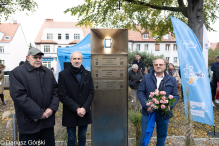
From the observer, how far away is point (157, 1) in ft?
27.1

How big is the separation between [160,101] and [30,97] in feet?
6.52

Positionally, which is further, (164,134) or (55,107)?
(164,134)

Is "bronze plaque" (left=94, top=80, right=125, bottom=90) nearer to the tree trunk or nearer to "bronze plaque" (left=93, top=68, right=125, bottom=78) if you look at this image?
"bronze plaque" (left=93, top=68, right=125, bottom=78)

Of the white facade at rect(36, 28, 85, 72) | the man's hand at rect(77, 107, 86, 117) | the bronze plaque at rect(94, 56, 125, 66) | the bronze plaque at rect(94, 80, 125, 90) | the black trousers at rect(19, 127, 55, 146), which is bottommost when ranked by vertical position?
the black trousers at rect(19, 127, 55, 146)

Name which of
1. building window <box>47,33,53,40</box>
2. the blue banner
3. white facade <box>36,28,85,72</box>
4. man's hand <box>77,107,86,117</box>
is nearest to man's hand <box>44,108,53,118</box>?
man's hand <box>77,107,86,117</box>

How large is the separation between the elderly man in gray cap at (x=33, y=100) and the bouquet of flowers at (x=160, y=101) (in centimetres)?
154

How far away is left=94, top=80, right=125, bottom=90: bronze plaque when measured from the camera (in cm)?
375

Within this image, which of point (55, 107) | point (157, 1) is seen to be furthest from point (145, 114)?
point (157, 1)

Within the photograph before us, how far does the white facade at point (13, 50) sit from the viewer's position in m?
35.0

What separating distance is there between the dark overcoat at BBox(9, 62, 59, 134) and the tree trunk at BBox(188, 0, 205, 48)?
602cm

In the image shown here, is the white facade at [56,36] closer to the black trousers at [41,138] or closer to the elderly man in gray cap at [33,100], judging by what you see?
the elderly man in gray cap at [33,100]

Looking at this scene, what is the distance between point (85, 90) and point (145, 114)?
115cm

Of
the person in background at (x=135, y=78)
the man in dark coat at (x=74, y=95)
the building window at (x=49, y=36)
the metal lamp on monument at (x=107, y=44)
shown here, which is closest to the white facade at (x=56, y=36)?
the building window at (x=49, y=36)

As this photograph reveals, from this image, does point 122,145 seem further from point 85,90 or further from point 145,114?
point 85,90
